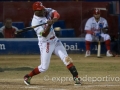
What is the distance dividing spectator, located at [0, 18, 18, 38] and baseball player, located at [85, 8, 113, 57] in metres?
2.32

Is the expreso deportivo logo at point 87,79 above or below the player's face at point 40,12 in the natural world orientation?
below

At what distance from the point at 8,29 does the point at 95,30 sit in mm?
2799

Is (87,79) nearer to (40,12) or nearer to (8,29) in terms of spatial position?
(40,12)

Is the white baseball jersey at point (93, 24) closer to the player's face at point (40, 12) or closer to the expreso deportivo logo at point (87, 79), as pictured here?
the expreso deportivo logo at point (87, 79)

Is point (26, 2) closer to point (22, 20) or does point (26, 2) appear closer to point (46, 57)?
point (22, 20)

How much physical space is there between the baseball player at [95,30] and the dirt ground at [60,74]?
0.45 metres

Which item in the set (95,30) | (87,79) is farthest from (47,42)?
(95,30)

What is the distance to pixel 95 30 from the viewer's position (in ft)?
52.1

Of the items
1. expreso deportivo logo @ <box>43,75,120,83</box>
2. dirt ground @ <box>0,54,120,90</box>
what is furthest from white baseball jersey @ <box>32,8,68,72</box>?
expreso deportivo logo @ <box>43,75,120,83</box>

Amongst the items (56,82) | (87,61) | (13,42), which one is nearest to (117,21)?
(87,61)

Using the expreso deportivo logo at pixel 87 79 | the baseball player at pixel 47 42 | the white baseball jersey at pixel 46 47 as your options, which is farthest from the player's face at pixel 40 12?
the expreso deportivo logo at pixel 87 79

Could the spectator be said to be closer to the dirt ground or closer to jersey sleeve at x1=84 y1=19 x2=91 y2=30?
the dirt ground

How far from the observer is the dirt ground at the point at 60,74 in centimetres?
1005

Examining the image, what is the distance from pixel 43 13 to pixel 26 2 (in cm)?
623
